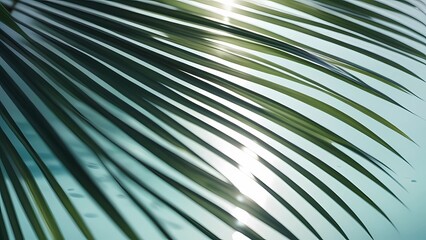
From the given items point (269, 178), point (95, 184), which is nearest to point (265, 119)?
point (269, 178)

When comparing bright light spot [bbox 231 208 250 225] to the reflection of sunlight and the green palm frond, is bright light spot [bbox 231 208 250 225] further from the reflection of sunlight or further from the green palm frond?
the reflection of sunlight

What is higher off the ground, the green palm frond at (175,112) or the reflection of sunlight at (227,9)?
the reflection of sunlight at (227,9)

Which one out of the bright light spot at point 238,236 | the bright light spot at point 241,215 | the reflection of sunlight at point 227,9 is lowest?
the bright light spot at point 238,236

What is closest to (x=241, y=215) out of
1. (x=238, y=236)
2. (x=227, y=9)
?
(x=238, y=236)

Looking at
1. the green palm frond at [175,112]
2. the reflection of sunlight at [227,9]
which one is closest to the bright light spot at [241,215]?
the green palm frond at [175,112]

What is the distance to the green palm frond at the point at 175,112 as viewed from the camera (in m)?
0.37

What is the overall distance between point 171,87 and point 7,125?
12 cm

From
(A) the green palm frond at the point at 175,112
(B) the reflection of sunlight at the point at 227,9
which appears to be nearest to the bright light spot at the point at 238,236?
(A) the green palm frond at the point at 175,112

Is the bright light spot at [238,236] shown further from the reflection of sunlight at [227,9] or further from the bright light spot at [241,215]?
the reflection of sunlight at [227,9]

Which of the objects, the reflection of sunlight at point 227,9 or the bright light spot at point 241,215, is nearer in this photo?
the bright light spot at point 241,215

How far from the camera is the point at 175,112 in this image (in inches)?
17.0

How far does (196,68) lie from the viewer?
1.46 feet

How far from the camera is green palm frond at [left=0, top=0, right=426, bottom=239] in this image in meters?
0.37

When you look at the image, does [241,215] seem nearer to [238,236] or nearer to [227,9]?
[238,236]
